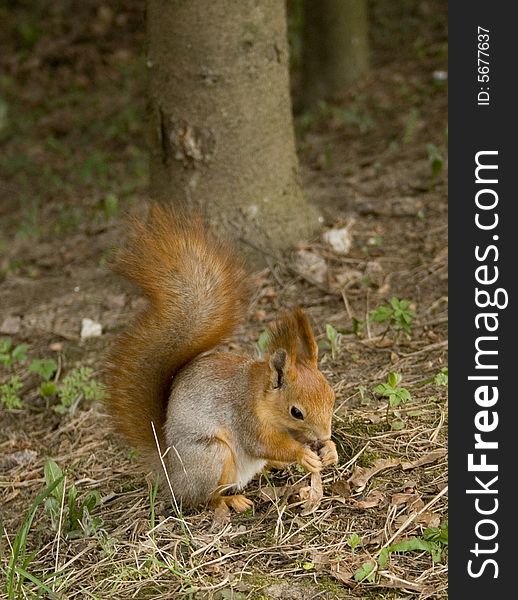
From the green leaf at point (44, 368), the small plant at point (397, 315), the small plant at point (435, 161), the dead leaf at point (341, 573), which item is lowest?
the dead leaf at point (341, 573)

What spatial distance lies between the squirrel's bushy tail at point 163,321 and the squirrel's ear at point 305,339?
0.99 ft

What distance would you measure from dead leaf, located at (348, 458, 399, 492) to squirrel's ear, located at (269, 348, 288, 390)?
39 centimetres

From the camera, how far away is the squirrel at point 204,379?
2473mm

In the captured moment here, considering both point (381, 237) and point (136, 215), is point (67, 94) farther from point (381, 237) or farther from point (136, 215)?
point (136, 215)

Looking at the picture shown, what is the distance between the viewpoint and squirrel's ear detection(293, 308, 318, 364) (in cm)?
245

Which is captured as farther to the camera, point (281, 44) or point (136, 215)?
point (281, 44)

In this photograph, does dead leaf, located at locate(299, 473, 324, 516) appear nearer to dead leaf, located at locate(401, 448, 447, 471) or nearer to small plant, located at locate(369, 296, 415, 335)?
dead leaf, located at locate(401, 448, 447, 471)

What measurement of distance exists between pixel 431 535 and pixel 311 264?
5.72 ft

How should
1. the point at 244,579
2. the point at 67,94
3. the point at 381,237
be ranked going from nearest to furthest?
the point at 244,579, the point at 381,237, the point at 67,94

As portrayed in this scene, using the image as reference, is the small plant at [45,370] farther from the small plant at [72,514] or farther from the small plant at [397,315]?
the small plant at [397,315]

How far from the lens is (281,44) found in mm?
3926

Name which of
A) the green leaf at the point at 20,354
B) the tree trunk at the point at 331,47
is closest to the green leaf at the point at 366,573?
the green leaf at the point at 20,354

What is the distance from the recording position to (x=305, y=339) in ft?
8.12

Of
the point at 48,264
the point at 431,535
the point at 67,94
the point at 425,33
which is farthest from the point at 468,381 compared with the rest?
the point at 67,94
